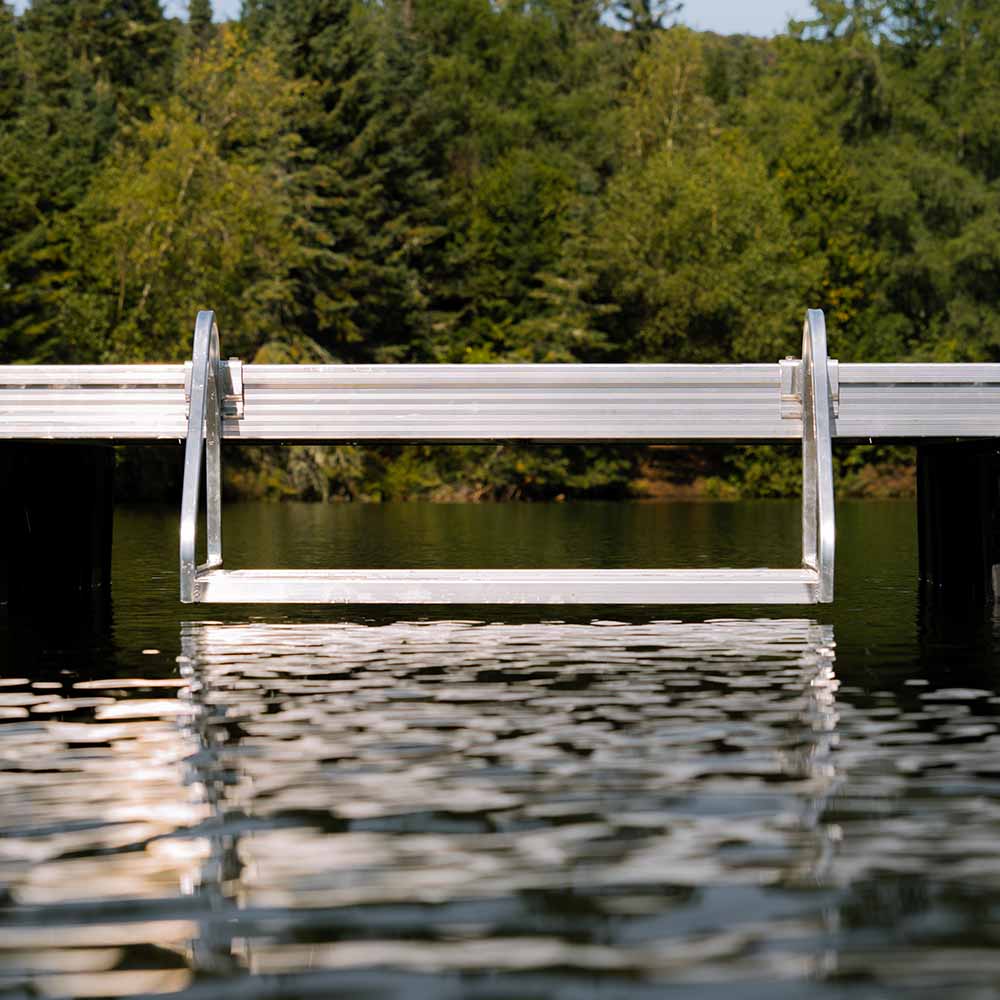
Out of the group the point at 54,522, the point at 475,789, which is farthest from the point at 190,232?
the point at 475,789

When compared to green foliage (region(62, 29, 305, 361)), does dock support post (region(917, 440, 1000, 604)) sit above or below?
below

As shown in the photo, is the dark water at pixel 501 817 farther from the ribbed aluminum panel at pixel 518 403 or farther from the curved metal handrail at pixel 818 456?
the ribbed aluminum panel at pixel 518 403

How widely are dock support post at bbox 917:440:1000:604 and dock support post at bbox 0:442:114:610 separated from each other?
941cm

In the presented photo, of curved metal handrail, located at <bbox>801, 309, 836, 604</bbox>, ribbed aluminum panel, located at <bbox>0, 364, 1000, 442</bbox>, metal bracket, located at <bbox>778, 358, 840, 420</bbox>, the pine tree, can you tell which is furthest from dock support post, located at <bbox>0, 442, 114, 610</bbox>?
the pine tree

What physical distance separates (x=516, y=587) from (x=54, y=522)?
7.27 m

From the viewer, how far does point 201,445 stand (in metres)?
15.5

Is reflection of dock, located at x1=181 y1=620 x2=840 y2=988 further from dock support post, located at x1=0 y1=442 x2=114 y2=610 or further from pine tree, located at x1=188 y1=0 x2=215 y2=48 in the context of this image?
pine tree, located at x1=188 y1=0 x2=215 y2=48

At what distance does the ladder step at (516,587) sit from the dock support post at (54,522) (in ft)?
15.8

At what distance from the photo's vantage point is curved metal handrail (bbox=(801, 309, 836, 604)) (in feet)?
48.8

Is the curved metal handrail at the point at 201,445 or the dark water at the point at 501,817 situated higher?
the curved metal handrail at the point at 201,445

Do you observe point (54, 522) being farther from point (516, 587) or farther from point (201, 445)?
point (516, 587)

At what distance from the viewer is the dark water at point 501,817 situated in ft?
18.6

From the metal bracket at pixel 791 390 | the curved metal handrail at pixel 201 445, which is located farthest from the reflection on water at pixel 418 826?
the metal bracket at pixel 791 390

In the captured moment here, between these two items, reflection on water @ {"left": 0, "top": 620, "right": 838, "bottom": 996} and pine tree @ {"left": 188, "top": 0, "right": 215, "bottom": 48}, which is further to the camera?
pine tree @ {"left": 188, "top": 0, "right": 215, "bottom": 48}
